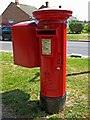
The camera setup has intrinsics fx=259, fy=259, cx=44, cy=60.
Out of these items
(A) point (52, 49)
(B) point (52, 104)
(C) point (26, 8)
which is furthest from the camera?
(C) point (26, 8)

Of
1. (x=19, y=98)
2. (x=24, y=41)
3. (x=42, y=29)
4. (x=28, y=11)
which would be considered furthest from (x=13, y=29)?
(x=28, y=11)

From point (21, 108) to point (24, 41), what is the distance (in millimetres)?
1175

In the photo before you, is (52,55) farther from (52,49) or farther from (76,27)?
(76,27)

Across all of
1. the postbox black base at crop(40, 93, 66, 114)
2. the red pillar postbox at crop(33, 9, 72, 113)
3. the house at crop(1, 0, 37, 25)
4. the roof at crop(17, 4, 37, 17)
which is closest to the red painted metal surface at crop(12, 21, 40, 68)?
the red pillar postbox at crop(33, 9, 72, 113)

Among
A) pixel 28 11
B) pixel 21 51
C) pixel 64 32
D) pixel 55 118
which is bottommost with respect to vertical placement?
pixel 55 118

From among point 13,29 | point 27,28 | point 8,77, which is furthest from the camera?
point 8,77

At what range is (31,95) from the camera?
5152 mm

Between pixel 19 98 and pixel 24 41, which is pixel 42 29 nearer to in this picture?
pixel 24 41

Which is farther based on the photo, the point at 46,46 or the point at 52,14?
the point at 46,46

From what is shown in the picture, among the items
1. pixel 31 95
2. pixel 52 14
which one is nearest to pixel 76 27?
pixel 31 95

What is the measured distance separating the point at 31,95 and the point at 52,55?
4.25 feet

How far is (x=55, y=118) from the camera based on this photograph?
414 cm

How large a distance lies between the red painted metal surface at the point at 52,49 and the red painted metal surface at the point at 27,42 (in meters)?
0.30

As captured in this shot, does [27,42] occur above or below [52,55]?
above
